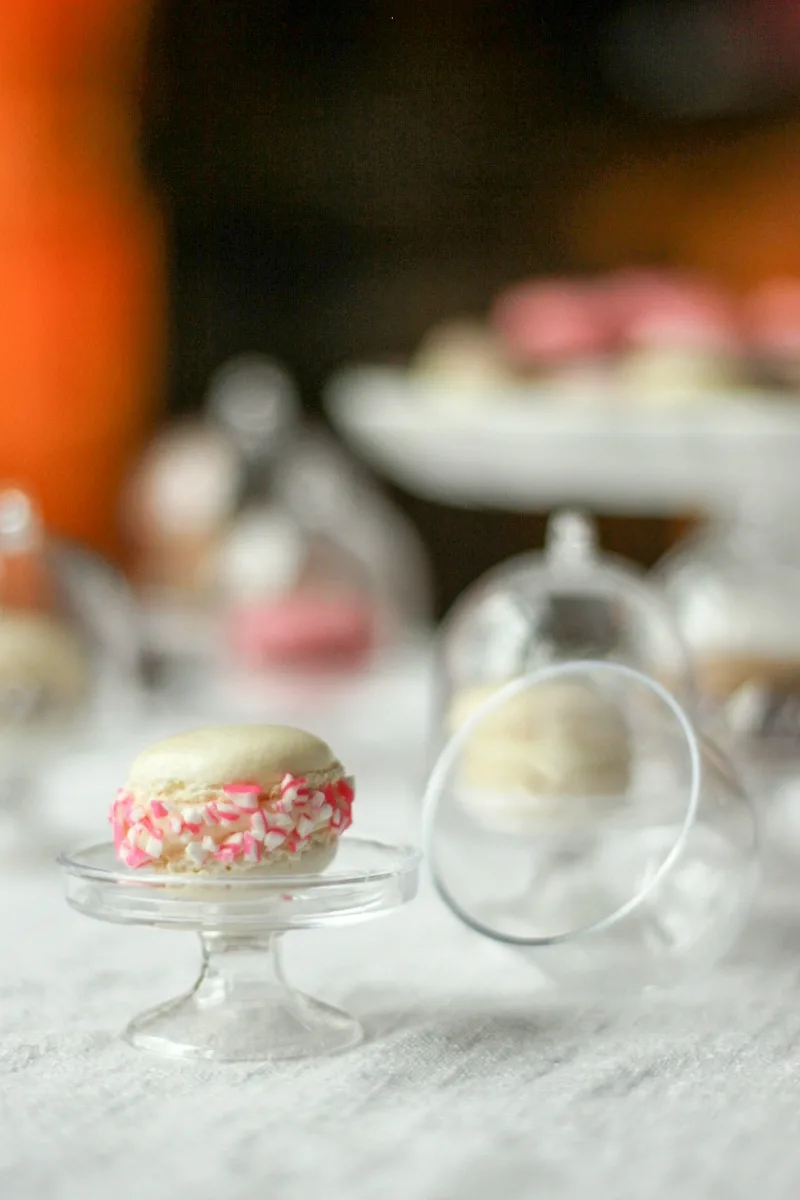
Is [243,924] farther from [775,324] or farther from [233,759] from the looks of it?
[775,324]

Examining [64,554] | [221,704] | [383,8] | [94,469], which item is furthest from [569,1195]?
[383,8]

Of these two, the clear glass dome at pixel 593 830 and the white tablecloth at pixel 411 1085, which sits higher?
the clear glass dome at pixel 593 830

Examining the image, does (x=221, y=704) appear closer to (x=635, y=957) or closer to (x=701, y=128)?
(x=635, y=957)

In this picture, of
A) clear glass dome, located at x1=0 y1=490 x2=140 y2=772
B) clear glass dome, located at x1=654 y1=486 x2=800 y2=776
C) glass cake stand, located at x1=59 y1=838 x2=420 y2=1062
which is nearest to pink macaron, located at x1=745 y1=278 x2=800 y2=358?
clear glass dome, located at x1=654 y1=486 x2=800 y2=776

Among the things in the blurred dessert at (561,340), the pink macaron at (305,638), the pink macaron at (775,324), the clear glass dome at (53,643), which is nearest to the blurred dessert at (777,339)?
the pink macaron at (775,324)

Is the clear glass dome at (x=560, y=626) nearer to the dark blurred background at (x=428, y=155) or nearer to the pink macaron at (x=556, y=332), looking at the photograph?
the pink macaron at (x=556, y=332)

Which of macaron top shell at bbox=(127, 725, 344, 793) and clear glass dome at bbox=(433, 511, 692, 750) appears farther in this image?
clear glass dome at bbox=(433, 511, 692, 750)

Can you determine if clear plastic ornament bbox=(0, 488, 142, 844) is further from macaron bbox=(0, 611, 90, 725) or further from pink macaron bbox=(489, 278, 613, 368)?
pink macaron bbox=(489, 278, 613, 368)

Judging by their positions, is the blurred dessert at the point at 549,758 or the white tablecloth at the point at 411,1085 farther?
the blurred dessert at the point at 549,758
